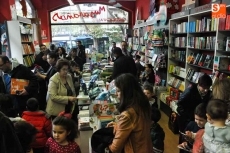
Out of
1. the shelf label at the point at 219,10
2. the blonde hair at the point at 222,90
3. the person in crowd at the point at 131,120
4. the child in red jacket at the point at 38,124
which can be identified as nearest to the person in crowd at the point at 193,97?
the blonde hair at the point at 222,90

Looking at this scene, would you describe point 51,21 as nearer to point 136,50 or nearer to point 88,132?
point 136,50

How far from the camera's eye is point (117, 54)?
4.63 metres

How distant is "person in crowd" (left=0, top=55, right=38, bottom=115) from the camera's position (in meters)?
3.32

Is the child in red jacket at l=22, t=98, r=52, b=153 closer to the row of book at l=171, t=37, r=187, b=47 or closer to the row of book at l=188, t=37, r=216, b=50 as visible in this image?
the row of book at l=188, t=37, r=216, b=50

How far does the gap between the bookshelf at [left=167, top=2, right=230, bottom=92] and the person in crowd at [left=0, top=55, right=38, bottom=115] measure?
3.12 metres

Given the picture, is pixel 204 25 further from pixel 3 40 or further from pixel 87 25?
pixel 87 25

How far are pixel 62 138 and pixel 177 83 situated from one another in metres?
4.04

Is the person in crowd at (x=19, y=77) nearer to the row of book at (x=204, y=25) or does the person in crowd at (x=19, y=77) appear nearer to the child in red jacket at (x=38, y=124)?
the child in red jacket at (x=38, y=124)

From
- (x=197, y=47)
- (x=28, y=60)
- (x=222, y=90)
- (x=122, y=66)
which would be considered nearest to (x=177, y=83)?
(x=197, y=47)

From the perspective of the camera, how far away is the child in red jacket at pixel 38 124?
2.46 metres

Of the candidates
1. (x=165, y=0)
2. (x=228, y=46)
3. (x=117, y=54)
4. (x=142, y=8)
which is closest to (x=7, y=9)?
(x=117, y=54)

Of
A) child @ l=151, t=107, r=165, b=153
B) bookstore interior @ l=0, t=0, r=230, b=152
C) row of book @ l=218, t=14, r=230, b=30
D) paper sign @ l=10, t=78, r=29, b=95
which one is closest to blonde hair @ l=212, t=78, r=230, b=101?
child @ l=151, t=107, r=165, b=153

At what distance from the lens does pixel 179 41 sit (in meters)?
5.34

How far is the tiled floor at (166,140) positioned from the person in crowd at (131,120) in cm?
100
